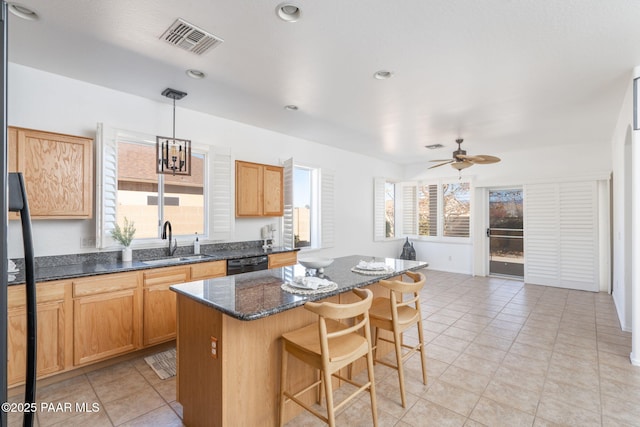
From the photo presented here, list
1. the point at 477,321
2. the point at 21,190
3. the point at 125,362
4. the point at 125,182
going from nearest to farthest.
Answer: the point at 21,190
the point at 125,362
the point at 125,182
the point at 477,321

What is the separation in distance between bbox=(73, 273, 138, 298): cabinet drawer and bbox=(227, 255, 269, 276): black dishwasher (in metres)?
1.01

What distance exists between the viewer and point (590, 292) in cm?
555

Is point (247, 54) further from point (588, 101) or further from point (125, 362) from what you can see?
point (588, 101)

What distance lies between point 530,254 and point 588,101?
353 centimetres

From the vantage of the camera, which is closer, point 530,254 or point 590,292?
point 590,292

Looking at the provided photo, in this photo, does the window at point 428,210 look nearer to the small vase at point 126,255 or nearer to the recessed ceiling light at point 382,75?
the recessed ceiling light at point 382,75

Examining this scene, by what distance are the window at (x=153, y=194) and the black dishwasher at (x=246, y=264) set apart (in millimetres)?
719

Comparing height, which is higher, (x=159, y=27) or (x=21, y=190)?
(x=159, y=27)

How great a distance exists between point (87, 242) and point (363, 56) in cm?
320

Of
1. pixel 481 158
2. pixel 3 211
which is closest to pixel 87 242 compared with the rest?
pixel 3 211

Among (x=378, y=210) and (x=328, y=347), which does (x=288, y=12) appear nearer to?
(x=328, y=347)

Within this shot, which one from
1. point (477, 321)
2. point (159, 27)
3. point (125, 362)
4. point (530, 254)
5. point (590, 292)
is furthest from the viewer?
point (530, 254)

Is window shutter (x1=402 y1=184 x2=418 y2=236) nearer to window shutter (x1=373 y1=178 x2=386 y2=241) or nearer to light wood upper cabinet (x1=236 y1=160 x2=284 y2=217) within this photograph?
window shutter (x1=373 y1=178 x2=386 y2=241)

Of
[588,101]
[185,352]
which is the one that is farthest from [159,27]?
[588,101]
